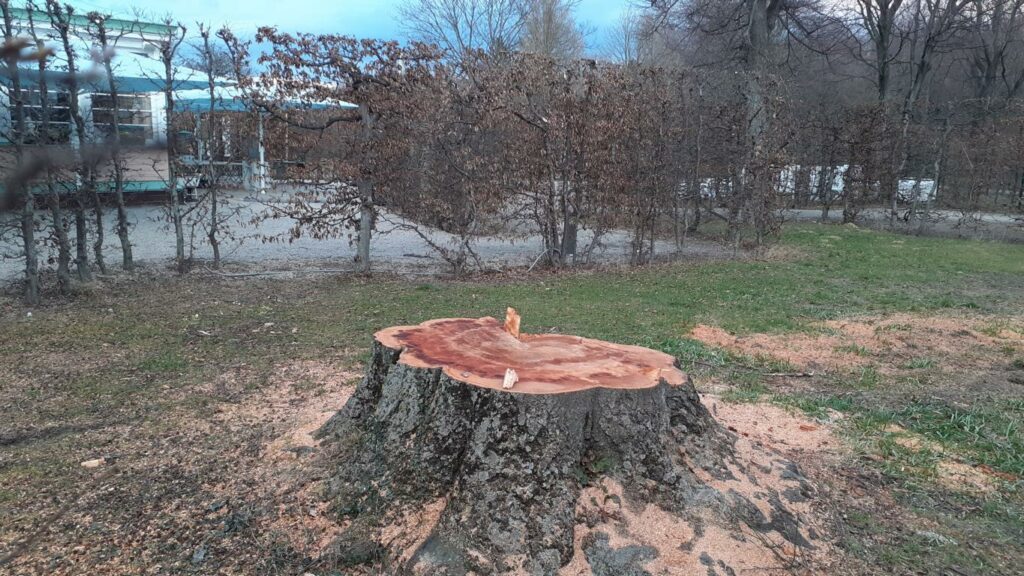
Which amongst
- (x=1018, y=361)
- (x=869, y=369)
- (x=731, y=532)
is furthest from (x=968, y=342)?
(x=731, y=532)

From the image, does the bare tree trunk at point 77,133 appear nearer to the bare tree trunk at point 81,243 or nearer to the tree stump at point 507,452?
the bare tree trunk at point 81,243

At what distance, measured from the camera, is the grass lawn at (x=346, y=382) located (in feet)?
8.87

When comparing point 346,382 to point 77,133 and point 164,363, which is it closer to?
point 164,363

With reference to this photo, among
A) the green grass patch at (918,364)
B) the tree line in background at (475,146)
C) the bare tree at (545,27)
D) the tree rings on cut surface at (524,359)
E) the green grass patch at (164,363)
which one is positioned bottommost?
the green grass patch at (164,363)

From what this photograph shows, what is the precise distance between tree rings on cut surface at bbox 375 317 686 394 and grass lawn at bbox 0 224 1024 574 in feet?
3.06

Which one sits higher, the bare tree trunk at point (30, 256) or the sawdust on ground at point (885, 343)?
the bare tree trunk at point (30, 256)

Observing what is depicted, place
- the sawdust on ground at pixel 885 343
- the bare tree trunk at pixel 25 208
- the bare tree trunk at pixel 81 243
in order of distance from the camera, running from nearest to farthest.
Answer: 1. the sawdust on ground at pixel 885 343
2. the bare tree trunk at pixel 25 208
3. the bare tree trunk at pixel 81 243

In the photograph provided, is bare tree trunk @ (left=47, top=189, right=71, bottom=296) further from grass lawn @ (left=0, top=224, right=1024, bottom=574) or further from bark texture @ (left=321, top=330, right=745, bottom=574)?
bark texture @ (left=321, top=330, right=745, bottom=574)

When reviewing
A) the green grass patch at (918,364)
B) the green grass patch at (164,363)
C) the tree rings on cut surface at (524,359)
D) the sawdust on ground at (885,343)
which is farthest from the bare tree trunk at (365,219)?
the green grass patch at (918,364)

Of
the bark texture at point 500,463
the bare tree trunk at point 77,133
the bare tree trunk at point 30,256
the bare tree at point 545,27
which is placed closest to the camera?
the bark texture at point 500,463

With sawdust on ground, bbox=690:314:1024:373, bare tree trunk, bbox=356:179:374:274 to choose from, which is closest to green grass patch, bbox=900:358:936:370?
sawdust on ground, bbox=690:314:1024:373

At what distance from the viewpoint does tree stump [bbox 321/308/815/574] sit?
2410mm

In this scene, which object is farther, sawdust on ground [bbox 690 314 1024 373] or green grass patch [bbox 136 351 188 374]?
sawdust on ground [bbox 690 314 1024 373]

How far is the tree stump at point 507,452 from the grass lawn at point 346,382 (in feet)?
1.41
